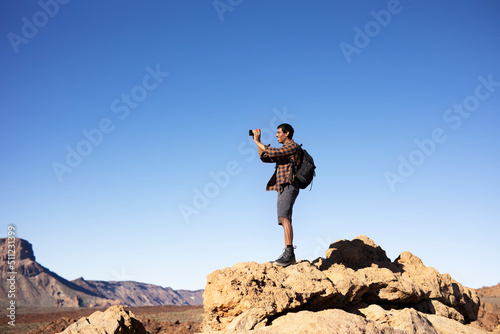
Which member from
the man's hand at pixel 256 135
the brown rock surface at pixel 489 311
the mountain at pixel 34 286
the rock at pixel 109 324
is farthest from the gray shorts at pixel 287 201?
the mountain at pixel 34 286

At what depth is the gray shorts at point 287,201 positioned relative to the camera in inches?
277

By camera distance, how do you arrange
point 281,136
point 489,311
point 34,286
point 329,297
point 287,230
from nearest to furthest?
point 329,297 < point 287,230 < point 281,136 < point 489,311 < point 34,286

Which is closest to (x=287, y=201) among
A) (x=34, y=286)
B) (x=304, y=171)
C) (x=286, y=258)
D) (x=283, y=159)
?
(x=304, y=171)

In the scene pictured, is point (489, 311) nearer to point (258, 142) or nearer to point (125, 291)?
point (258, 142)

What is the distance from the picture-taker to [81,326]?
24.2ft

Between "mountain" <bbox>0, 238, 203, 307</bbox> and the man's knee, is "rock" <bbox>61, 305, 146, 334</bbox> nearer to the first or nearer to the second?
the man's knee

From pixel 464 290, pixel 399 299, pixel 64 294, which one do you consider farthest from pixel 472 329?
pixel 64 294

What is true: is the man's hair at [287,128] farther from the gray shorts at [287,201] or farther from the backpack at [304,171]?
the gray shorts at [287,201]

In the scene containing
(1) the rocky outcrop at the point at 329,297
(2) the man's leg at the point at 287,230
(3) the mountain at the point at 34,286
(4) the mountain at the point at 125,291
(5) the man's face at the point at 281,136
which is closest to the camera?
(1) the rocky outcrop at the point at 329,297

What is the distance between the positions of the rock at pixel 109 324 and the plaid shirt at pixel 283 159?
3.80 metres

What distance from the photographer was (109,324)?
770 cm

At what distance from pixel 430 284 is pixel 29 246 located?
163177 mm

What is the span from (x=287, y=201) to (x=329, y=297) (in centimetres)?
166

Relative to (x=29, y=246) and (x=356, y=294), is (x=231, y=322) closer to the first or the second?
(x=356, y=294)
